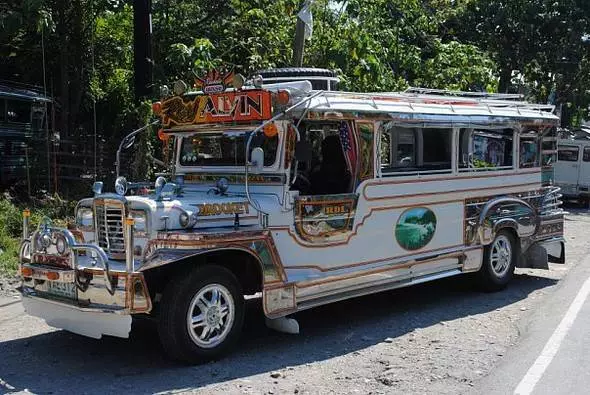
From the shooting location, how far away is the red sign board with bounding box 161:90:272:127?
21.4 feet

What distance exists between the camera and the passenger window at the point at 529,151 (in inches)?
390

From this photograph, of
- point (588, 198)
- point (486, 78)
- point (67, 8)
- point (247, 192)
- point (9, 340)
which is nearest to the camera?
point (247, 192)

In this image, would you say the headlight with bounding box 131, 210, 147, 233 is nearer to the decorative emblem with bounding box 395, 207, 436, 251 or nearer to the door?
the decorative emblem with bounding box 395, 207, 436, 251

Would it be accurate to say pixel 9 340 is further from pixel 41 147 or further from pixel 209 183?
pixel 41 147

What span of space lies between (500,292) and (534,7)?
20179 mm

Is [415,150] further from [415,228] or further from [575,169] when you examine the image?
[575,169]

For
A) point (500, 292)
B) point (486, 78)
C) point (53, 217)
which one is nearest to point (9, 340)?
point (53, 217)

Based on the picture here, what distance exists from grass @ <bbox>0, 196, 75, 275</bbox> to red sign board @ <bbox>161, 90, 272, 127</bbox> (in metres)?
2.73

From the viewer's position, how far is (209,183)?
24.0 feet

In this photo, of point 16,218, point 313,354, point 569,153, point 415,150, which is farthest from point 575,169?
point 313,354

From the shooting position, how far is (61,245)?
5957mm

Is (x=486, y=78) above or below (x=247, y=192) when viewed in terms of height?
above

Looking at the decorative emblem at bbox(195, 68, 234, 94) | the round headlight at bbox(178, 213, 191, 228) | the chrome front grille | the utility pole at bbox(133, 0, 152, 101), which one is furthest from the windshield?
the utility pole at bbox(133, 0, 152, 101)

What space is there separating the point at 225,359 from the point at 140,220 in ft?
4.89
